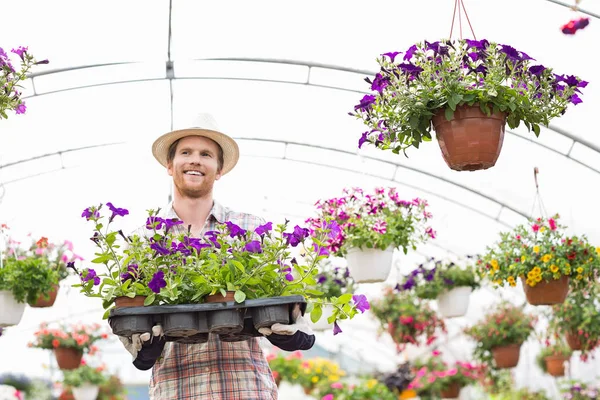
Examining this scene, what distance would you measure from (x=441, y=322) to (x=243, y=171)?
258cm

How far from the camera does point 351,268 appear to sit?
5496mm

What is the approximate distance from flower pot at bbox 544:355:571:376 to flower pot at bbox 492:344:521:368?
1268 mm

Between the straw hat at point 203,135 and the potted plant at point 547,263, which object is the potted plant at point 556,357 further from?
the straw hat at point 203,135

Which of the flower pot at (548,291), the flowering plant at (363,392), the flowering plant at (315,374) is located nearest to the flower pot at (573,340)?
the flower pot at (548,291)

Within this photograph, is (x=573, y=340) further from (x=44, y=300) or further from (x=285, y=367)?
(x=285, y=367)

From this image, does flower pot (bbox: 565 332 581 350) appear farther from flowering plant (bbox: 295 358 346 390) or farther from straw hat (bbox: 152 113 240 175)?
straw hat (bbox: 152 113 240 175)

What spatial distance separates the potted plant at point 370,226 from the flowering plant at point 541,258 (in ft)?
2.02

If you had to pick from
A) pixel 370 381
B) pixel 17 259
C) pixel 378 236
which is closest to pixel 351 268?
pixel 378 236

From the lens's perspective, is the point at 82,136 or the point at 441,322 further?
the point at 441,322

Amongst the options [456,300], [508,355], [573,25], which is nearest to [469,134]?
[573,25]

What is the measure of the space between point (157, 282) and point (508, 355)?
674cm

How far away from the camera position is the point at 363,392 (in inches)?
365

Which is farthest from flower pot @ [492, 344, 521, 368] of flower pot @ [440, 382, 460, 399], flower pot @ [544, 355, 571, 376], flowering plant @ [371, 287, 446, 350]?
flower pot @ [440, 382, 460, 399]

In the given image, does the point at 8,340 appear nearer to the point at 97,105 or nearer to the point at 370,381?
the point at 370,381
